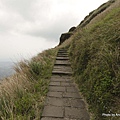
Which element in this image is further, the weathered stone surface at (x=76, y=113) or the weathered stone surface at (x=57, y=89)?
the weathered stone surface at (x=57, y=89)

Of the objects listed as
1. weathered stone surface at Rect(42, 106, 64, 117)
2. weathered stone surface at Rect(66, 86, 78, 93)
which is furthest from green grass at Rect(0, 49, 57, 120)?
weathered stone surface at Rect(66, 86, 78, 93)

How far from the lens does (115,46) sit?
3029mm

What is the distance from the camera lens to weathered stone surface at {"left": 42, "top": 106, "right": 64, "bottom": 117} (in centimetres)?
256

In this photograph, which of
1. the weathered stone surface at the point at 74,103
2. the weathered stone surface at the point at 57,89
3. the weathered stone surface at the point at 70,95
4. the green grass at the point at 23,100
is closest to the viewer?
the green grass at the point at 23,100

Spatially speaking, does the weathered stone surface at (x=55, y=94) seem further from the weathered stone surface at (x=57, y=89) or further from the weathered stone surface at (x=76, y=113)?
the weathered stone surface at (x=76, y=113)

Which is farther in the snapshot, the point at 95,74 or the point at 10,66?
the point at 10,66

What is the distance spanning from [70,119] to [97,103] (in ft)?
1.72

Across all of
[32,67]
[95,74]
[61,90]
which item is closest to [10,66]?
[32,67]

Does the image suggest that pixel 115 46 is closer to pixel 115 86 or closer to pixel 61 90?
pixel 115 86

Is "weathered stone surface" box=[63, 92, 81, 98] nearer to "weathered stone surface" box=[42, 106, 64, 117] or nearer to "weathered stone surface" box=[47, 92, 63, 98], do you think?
"weathered stone surface" box=[47, 92, 63, 98]

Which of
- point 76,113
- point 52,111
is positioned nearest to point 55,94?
point 52,111

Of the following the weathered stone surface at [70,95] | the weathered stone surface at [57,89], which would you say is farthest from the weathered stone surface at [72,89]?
the weathered stone surface at [70,95]

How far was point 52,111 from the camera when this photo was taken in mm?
2680

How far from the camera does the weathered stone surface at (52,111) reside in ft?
8.39
